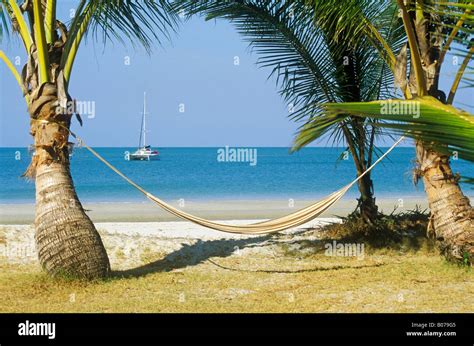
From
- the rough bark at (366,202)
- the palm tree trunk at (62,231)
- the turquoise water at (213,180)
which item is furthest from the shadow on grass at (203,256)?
the turquoise water at (213,180)

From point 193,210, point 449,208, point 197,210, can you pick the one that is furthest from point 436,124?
point 197,210

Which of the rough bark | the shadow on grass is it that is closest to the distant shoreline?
the rough bark

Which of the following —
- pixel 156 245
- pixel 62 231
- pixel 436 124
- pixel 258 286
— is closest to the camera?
pixel 436 124

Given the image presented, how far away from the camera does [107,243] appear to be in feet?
23.8

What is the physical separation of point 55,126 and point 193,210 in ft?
49.6

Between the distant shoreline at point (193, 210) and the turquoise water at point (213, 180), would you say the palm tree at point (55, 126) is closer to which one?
the distant shoreline at point (193, 210)

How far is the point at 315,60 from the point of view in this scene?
752cm

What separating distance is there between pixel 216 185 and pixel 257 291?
85.2ft

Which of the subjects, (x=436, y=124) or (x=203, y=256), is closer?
(x=436, y=124)

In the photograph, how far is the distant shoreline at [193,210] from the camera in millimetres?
16141

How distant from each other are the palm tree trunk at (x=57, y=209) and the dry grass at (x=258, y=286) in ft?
0.55

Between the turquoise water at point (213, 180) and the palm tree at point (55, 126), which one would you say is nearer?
the palm tree at point (55, 126)

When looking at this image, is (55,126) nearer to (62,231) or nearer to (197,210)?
(62,231)

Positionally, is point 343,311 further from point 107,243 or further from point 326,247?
point 107,243
